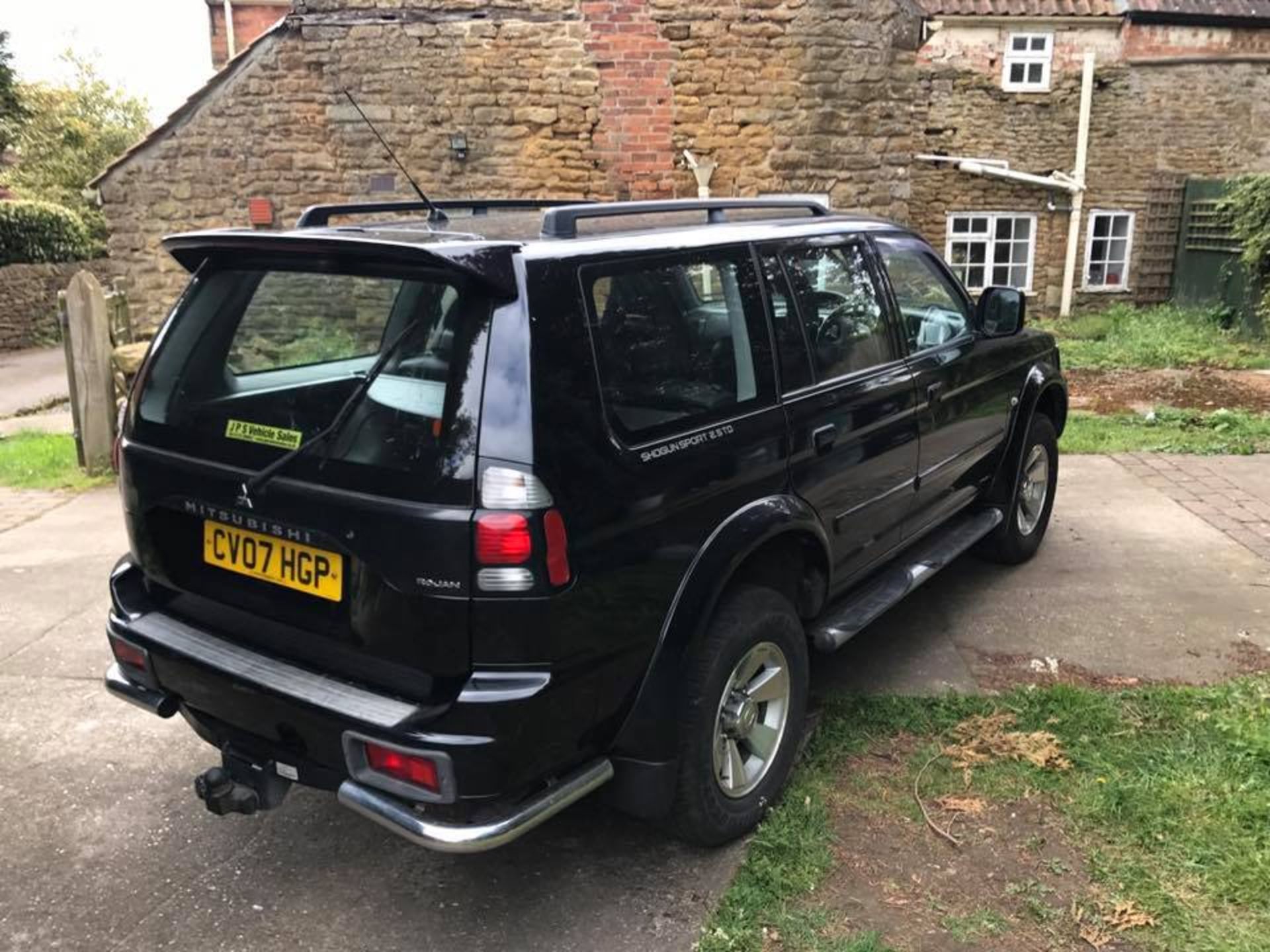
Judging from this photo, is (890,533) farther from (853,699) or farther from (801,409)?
(801,409)

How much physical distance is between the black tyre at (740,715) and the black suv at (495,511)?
10 millimetres

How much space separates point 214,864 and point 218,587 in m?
0.88

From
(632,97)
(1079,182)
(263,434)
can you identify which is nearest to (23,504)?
(263,434)

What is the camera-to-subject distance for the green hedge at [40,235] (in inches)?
744

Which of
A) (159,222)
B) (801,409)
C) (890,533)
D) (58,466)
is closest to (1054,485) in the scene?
(890,533)

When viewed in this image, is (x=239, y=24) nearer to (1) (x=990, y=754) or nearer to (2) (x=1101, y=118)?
(2) (x=1101, y=118)

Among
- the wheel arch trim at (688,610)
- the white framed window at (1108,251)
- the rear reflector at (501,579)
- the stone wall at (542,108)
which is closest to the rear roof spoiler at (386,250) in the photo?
the rear reflector at (501,579)

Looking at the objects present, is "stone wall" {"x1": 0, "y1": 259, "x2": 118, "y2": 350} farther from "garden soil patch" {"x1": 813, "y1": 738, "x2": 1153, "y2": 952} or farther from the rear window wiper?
"garden soil patch" {"x1": 813, "y1": 738, "x2": 1153, "y2": 952}

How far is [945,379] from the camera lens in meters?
4.16

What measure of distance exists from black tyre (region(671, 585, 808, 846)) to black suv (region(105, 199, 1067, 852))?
0.03ft

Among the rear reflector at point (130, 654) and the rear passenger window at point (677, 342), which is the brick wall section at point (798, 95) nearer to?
the rear passenger window at point (677, 342)

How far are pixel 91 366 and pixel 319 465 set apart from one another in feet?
18.7

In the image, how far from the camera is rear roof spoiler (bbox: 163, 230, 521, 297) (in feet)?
7.63

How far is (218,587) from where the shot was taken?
275cm
